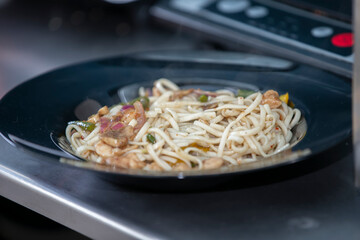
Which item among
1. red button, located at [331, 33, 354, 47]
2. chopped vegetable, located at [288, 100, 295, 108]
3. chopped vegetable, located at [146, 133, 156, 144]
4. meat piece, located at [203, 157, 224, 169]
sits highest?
meat piece, located at [203, 157, 224, 169]

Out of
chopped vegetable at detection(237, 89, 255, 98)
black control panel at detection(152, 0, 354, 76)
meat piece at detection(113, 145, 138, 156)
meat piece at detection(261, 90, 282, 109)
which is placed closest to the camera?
meat piece at detection(113, 145, 138, 156)

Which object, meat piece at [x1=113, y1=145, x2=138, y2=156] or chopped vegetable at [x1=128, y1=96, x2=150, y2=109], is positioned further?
chopped vegetable at [x1=128, y1=96, x2=150, y2=109]

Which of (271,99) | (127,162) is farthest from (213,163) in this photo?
(271,99)

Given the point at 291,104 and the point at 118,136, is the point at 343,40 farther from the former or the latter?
the point at 118,136

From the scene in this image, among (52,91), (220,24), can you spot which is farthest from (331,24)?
(52,91)

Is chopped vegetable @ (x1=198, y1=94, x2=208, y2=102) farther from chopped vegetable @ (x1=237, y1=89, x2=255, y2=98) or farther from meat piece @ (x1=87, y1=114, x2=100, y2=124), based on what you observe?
meat piece @ (x1=87, y1=114, x2=100, y2=124)

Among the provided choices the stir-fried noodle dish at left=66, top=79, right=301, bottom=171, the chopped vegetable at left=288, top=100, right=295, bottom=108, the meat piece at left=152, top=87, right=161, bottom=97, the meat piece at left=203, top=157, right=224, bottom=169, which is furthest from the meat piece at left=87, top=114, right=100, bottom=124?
the chopped vegetable at left=288, top=100, right=295, bottom=108

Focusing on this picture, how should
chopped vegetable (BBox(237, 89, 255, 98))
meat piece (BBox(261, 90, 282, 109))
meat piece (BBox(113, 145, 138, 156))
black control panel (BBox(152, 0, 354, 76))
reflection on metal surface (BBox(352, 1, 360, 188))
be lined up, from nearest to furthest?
reflection on metal surface (BBox(352, 1, 360, 188)) → meat piece (BBox(113, 145, 138, 156)) → meat piece (BBox(261, 90, 282, 109)) → chopped vegetable (BBox(237, 89, 255, 98)) → black control panel (BBox(152, 0, 354, 76))
